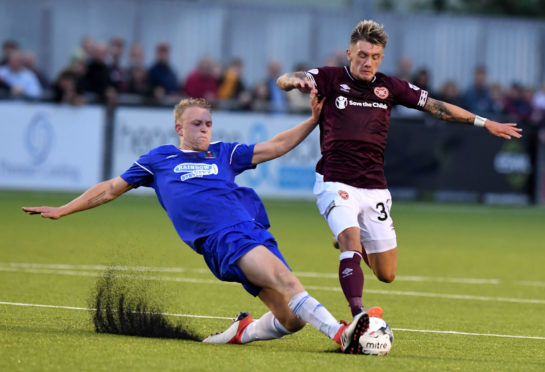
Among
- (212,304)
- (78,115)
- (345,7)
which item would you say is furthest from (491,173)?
(212,304)

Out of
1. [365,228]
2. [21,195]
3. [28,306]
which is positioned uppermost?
[365,228]

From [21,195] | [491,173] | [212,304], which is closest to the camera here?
[212,304]

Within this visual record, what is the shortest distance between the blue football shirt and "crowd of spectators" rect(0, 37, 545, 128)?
12.8 meters

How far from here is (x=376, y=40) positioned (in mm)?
8453

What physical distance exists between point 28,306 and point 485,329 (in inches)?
144

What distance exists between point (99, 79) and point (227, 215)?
46.5 ft

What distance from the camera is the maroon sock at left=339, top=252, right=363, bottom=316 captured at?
7574 mm

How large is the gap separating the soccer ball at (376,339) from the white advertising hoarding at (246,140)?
Answer: 1394 centimetres

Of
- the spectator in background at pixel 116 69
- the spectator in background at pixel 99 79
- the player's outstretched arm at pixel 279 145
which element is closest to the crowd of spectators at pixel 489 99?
the spectator in background at pixel 116 69

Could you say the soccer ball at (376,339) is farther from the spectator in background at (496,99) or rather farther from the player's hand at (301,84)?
the spectator in background at (496,99)

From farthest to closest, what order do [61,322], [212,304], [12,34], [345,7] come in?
[345,7] → [12,34] → [212,304] → [61,322]

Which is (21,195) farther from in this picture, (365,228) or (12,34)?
(365,228)

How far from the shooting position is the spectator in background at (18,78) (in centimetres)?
2081

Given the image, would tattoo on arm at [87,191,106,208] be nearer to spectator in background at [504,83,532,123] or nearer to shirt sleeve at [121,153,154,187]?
shirt sleeve at [121,153,154,187]
